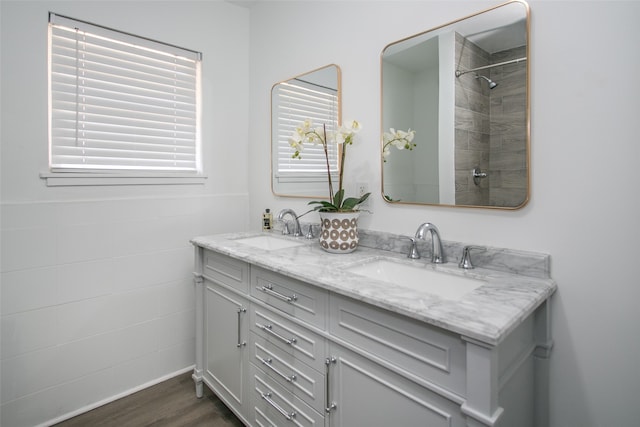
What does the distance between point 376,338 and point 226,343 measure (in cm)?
107

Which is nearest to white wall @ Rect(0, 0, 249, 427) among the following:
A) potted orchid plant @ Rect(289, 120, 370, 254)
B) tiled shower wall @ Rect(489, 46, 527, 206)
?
potted orchid plant @ Rect(289, 120, 370, 254)

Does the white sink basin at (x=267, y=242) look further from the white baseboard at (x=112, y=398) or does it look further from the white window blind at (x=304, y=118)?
the white baseboard at (x=112, y=398)

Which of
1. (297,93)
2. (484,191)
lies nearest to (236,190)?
(297,93)

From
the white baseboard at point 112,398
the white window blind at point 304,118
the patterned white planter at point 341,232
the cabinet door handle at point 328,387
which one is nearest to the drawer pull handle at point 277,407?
the cabinet door handle at point 328,387

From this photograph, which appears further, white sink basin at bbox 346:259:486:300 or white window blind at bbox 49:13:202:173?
white window blind at bbox 49:13:202:173

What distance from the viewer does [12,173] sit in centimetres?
175

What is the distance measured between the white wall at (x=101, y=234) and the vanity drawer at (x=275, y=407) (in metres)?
0.95

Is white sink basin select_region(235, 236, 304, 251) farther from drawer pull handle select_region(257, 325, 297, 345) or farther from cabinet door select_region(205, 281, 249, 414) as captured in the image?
drawer pull handle select_region(257, 325, 297, 345)

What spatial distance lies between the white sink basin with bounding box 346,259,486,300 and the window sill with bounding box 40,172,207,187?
143cm

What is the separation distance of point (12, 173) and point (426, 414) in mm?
2115

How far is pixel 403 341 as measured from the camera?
40.7 inches

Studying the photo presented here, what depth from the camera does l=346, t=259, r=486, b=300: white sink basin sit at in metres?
1.30

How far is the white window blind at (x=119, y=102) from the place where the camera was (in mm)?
1901

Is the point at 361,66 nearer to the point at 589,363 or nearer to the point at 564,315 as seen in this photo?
the point at 564,315
